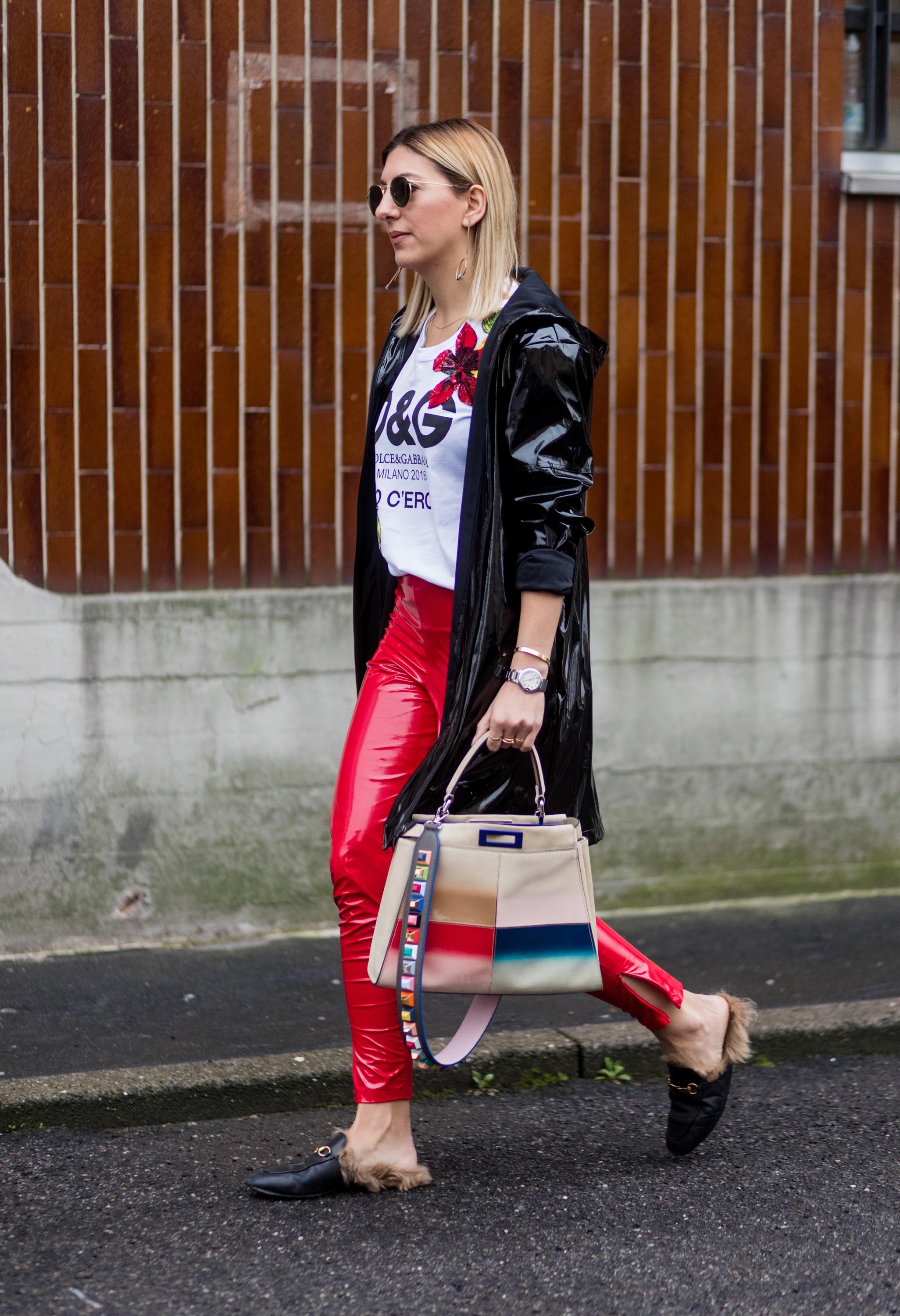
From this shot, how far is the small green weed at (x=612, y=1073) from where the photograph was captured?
4.06 metres

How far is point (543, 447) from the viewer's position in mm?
3045

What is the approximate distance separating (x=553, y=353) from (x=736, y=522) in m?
2.73

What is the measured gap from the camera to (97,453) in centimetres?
501

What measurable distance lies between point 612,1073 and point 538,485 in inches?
70.1

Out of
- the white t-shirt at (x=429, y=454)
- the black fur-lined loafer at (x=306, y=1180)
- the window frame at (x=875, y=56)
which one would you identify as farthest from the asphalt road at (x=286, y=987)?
the window frame at (x=875, y=56)

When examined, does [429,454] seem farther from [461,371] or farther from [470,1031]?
[470,1031]

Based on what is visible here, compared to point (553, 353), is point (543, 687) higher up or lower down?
lower down

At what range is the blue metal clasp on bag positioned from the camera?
2.98 meters

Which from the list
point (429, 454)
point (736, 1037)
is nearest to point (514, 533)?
point (429, 454)

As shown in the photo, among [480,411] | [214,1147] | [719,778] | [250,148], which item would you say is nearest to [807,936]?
[719,778]

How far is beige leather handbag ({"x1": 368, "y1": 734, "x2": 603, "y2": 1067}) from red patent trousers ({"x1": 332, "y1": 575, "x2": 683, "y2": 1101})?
0.59 ft

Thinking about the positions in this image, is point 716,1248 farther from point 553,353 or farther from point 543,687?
point 553,353

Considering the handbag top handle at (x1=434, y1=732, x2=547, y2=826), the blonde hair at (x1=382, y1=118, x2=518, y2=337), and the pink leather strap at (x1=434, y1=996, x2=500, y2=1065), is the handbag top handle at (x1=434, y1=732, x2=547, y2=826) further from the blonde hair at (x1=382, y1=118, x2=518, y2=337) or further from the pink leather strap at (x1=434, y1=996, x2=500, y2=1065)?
the blonde hair at (x1=382, y1=118, x2=518, y2=337)

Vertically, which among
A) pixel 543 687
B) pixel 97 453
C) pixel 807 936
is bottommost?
pixel 807 936
